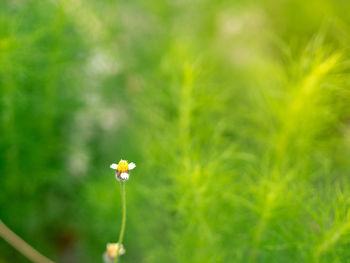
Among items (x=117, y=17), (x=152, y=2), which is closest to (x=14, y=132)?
(x=117, y=17)

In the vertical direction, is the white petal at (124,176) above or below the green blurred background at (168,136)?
below

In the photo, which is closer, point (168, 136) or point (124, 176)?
point (124, 176)

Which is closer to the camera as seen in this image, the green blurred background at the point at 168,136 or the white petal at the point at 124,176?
the white petal at the point at 124,176

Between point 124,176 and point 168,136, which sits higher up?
point 168,136

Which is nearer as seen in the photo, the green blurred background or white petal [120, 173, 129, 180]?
white petal [120, 173, 129, 180]

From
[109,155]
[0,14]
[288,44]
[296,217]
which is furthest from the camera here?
[288,44]

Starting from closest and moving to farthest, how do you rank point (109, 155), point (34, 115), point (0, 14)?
point (0, 14) < point (34, 115) < point (109, 155)

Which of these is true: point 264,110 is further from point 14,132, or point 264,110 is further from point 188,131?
point 14,132

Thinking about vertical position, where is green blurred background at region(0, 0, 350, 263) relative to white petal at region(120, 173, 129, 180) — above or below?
above
